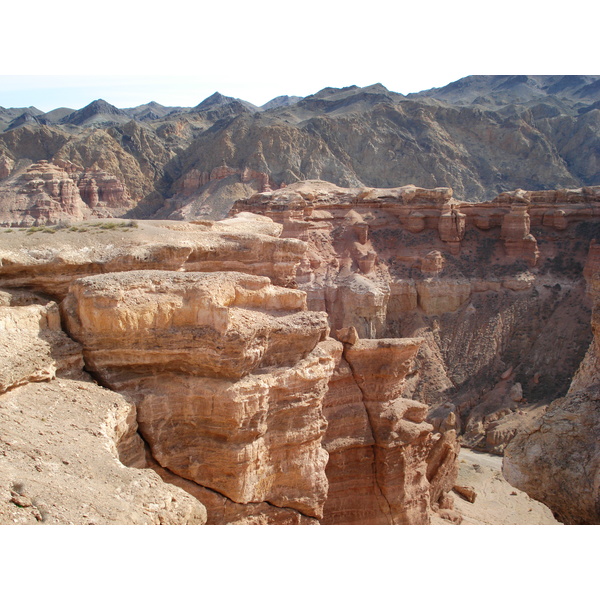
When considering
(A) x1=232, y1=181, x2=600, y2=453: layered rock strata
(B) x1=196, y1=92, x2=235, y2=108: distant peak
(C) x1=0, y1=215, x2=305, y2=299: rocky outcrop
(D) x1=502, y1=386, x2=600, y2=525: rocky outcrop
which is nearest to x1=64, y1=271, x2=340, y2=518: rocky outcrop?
(C) x1=0, y1=215, x2=305, y2=299: rocky outcrop

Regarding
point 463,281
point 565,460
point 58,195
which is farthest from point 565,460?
point 58,195

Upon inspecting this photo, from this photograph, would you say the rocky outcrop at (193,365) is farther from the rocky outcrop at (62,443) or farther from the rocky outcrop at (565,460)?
the rocky outcrop at (565,460)

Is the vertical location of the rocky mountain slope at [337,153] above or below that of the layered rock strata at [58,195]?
above

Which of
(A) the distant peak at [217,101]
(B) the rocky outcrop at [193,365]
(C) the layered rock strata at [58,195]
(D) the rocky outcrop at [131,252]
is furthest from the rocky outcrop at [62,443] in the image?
(A) the distant peak at [217,101]

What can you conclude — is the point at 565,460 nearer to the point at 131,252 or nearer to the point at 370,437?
the point at 370,437

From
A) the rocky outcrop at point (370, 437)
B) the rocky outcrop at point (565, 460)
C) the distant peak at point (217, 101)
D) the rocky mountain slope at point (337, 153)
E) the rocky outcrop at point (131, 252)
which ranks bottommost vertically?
the rocky outcrop at point (370, 437)

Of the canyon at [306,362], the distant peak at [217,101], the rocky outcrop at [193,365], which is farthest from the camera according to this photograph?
the distant peak at [217,101]

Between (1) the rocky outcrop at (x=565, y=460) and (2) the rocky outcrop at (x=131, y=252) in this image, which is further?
(2) the rocky outcrop at (x=131, y=252)
